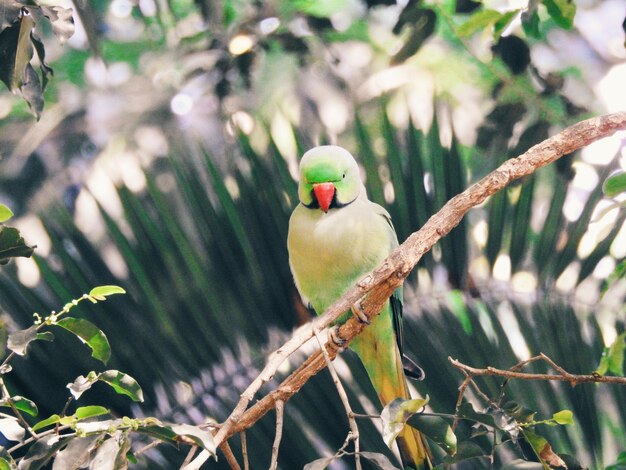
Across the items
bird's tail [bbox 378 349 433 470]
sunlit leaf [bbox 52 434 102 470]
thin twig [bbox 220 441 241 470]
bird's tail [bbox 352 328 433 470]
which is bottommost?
bird's tail [bbox 378 349 433 470]

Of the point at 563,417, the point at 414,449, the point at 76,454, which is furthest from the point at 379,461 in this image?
the point at 414,449

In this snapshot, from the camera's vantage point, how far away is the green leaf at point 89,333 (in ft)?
3.96

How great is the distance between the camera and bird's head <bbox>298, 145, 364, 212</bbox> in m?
1.83

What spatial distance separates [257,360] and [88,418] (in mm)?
788

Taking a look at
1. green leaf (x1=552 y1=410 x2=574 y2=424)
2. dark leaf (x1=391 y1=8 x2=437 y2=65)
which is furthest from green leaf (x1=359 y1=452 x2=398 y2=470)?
dark leaf (x1=391 y1=8 x2=437 y2=65)

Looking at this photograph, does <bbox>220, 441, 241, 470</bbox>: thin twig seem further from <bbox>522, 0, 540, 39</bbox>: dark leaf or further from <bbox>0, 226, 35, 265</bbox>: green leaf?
<bbox>522, 0, 540, 39</bbox>: dark leaf

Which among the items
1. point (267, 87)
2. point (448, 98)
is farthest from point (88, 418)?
point (448, 98)

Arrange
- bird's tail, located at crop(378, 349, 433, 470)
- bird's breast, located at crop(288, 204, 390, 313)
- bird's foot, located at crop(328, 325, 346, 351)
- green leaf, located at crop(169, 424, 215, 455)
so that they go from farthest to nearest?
bird's breast, located at crop(288, 204, 390, 313), bird's tail, located at crop(378, 349, 433, 470), bird's foot, located at crop(328, 325, 346, 351), green leaf, located at crop(169, 424, 215, 455)

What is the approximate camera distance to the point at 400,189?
6.53 ft

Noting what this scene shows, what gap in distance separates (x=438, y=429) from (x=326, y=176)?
803 millimetres

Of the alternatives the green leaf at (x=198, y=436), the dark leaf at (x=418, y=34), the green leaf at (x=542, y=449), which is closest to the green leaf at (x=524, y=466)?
the green leaf at (x=542, y=449)

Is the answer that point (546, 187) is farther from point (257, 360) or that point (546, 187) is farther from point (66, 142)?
point (66, 142)

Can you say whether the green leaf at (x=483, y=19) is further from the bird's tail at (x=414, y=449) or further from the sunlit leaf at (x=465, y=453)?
the bird's tail at (x=414, y=449)

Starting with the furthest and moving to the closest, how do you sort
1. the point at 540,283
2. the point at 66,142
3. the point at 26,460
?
the point at 540,283
the point at 66,142
the point at 26,460
